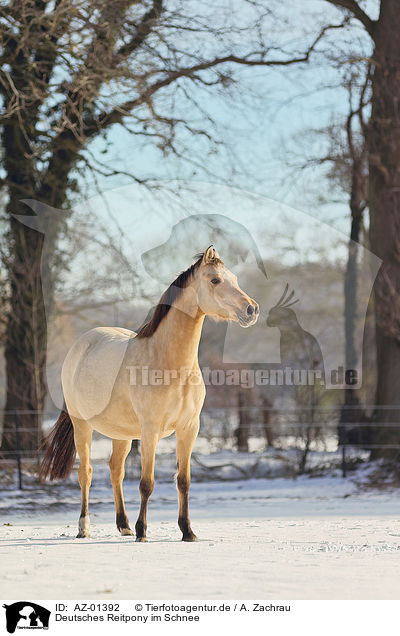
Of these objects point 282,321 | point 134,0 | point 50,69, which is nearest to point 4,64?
point 50,69

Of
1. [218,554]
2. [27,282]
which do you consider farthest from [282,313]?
[218,554]

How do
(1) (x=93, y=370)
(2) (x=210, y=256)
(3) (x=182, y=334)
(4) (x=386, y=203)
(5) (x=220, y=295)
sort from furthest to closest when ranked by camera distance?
(4) (x=386, y=203), (1) (x=93, y=370), (3) (x=182, y=334), (2) (x=210, y=256), (5) (x=220, y=295)

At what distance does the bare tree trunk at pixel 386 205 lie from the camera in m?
15.0

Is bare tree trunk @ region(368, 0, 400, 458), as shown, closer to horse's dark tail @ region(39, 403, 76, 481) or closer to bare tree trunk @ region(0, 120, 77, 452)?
bare tree trunk @ region(0, 120, 77, 452)

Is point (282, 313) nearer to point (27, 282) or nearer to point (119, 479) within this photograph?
point (119, 479)

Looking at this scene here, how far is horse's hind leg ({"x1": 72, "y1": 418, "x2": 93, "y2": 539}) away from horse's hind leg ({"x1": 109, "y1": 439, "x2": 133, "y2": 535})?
0.22 meters

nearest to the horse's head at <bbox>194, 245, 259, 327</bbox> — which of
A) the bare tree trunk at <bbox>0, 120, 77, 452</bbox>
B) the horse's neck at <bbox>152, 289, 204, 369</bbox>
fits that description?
the horse's neck at <bbox>152, 289, 204, 369</bbox>

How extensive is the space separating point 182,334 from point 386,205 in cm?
953

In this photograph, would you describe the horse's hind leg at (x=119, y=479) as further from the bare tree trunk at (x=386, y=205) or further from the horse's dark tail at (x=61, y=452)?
the bare tree trunk at (x=386, y=205)

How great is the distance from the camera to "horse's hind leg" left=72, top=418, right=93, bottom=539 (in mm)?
7629

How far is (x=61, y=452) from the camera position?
8305mm

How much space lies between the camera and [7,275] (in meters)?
15.9

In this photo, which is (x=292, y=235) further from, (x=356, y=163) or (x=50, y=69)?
(x=50, y=69)

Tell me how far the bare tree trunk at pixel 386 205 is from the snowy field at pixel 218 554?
11.4 ft
